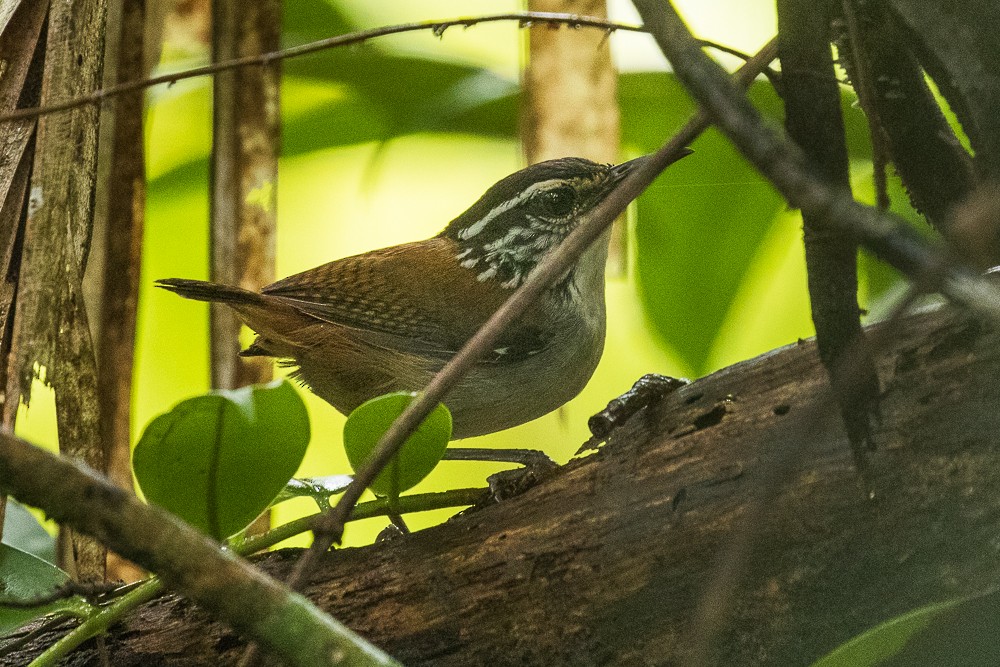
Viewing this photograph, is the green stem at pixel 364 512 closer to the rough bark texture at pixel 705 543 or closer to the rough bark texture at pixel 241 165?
the rough bark texture at pixel 705 543

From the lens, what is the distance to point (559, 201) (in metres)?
2.62

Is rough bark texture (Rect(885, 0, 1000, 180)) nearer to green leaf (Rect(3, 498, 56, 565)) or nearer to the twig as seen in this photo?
the twig

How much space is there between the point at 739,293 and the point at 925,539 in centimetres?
178

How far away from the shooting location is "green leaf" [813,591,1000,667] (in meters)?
1.11

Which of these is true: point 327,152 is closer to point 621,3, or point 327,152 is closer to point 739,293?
point 621,3

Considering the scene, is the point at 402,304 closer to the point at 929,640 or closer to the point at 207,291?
the point at 207,291

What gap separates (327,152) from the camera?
3.49 m

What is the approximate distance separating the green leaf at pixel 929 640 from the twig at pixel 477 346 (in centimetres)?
56

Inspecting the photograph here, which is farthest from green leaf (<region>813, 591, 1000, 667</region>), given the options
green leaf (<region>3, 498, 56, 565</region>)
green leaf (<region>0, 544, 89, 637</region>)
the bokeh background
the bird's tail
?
the bokeh background

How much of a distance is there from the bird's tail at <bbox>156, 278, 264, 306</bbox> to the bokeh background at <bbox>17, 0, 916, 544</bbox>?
1.01 metres

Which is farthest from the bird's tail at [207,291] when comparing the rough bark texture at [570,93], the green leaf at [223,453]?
the rough bark texture at [570,93]

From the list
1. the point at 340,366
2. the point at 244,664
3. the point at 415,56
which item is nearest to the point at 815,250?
the point at 244,664

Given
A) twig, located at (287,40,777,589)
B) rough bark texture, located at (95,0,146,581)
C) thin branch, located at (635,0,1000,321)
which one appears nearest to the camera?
thin branch, located at (635,0,1000,321)

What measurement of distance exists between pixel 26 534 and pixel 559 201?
1.51 meters
